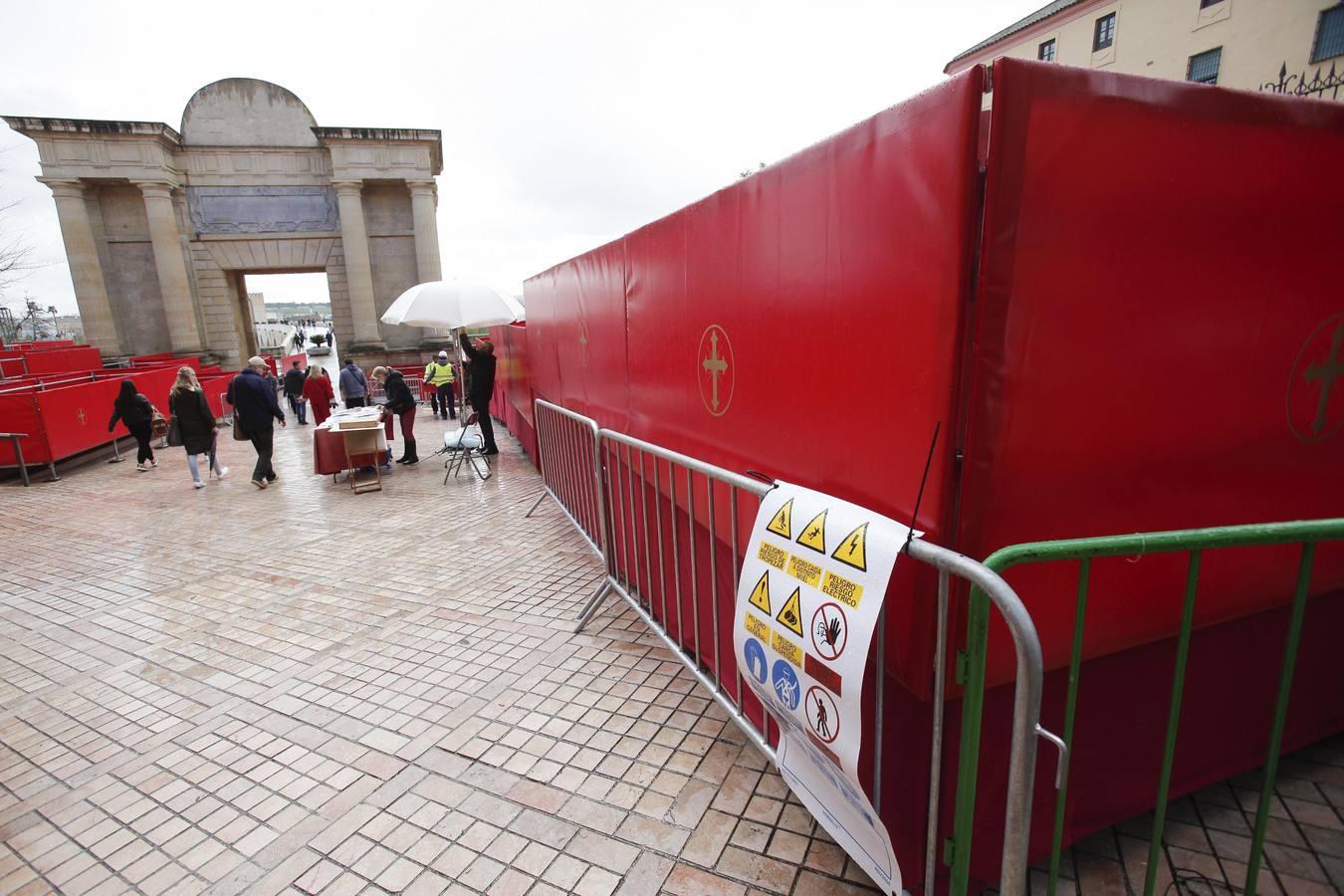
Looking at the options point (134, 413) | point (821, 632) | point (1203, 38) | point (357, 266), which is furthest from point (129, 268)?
point (1203, 38)

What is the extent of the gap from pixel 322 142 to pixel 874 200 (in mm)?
26041

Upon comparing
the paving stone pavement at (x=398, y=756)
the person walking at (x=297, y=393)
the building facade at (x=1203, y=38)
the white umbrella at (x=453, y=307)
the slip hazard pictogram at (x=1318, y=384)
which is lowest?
the paving stone pavement at (x=398, y=756)

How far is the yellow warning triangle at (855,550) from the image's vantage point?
61.9 inches

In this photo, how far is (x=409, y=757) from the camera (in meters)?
2.95

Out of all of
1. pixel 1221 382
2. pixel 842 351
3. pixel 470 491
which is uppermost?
pixel 842 351

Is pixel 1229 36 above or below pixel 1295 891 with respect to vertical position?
above

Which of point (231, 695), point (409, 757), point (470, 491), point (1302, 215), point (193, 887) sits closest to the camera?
point (1302, 215)

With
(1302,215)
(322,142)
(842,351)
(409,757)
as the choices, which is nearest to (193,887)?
(409,757)

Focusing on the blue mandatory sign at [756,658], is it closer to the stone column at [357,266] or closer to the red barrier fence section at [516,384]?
the red barrier fence section at [516,384]

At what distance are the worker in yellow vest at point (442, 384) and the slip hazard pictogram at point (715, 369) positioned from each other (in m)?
12.6

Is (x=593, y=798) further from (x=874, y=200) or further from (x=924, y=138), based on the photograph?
(x=924, y=138)

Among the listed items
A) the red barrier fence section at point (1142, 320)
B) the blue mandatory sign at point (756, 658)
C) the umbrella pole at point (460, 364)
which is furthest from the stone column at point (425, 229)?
the red barrier fence section at point (1142, 320)

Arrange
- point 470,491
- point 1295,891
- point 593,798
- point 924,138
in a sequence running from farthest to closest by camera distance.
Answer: point 470,491 → point 593,798 → point 1295,891 → point 924,138

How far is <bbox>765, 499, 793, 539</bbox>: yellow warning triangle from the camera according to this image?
1.88 meters
